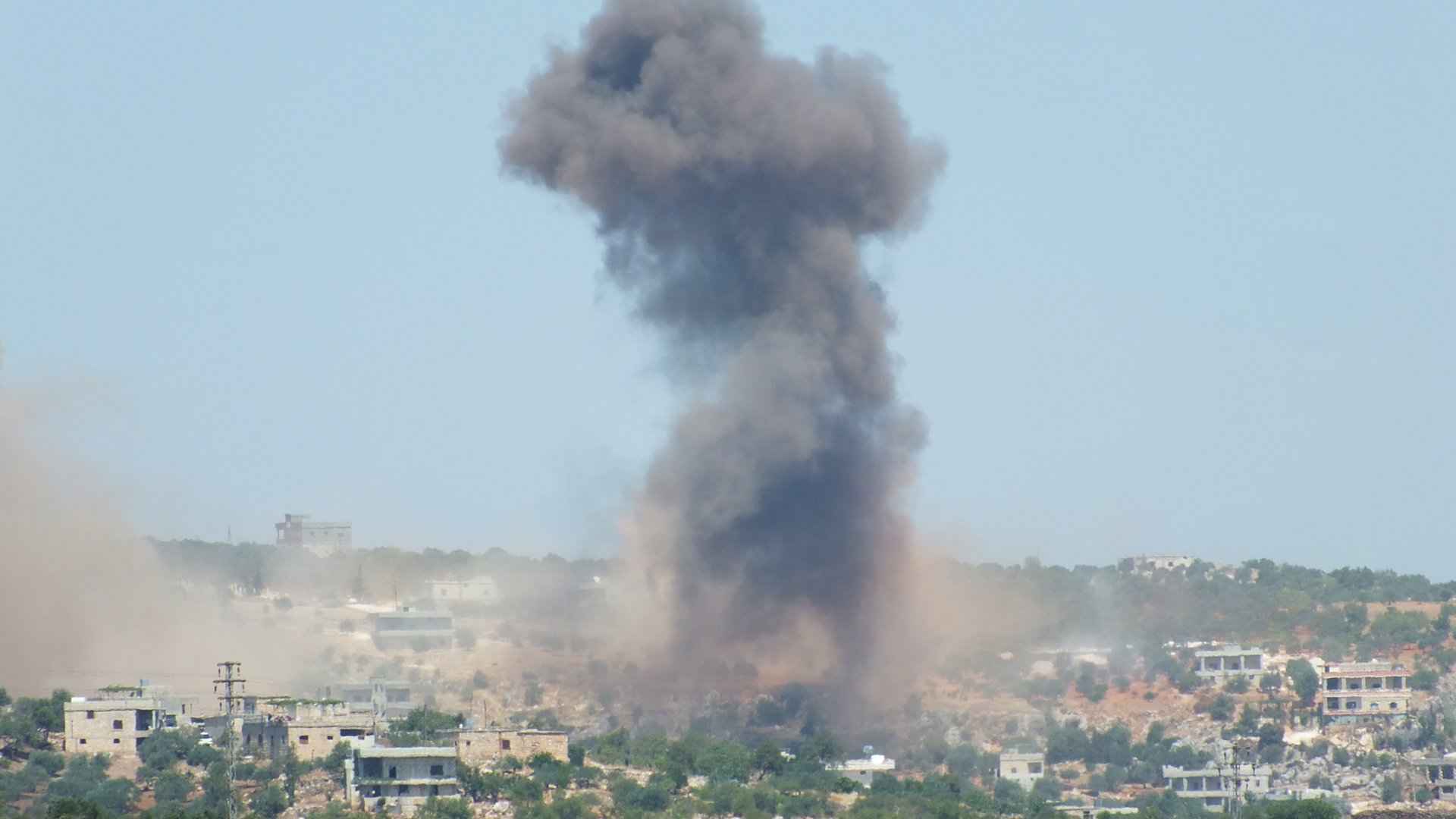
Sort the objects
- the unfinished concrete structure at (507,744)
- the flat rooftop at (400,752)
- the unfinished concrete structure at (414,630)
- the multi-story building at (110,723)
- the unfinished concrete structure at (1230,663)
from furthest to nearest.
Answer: the unfinished concrete structure at (414,630) < the unfinished concrete structure at (1230,663) < the multi-story building at (110,723) < the unfinished concrete structure at (507,744) < the flat rooftop at (400,752)

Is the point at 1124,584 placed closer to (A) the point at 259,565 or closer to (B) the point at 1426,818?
(A) the point at 259,565

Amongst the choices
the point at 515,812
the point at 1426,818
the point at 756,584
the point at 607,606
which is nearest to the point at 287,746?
the point at 515,812

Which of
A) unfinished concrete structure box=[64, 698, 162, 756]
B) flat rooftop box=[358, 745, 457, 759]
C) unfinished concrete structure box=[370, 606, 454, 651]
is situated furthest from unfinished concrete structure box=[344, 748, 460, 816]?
unfinished concrete structure box=[370, 606, 454, 651]

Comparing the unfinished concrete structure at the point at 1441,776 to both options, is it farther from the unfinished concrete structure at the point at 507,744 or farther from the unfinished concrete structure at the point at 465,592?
the unfinished concrete structure at the point at 465,592

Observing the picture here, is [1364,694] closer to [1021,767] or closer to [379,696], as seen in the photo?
[1021,767]

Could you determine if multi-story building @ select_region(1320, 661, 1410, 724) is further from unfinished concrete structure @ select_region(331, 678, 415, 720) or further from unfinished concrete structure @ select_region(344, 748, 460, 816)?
unfinished concrete structure @ select_region(344, 748, 460, 816)

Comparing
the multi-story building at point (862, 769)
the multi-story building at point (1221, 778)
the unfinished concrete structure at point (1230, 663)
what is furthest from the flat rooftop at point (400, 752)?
the unfinished concrete structure at point (1230, 663)

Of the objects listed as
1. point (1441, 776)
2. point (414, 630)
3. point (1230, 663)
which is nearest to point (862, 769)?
point (1441, 776)
